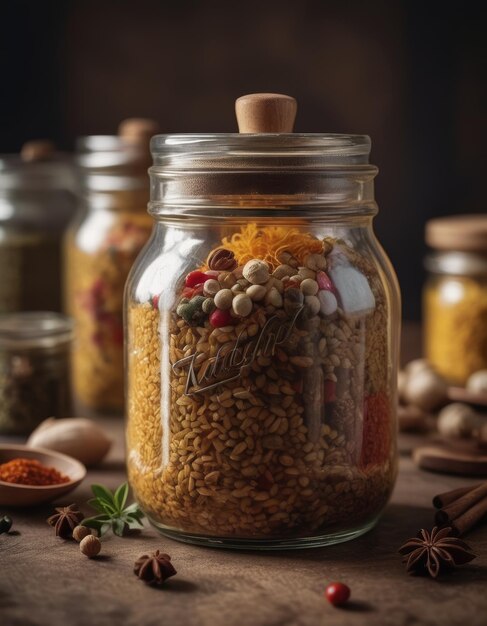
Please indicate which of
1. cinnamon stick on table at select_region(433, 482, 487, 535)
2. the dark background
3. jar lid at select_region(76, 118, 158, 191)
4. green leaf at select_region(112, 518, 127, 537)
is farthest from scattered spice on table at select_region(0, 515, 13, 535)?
the dark background

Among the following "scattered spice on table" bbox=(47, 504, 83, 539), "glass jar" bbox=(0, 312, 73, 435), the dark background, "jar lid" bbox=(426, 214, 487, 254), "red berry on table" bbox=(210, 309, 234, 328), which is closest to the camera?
"red berry on table" bbox=(210, 309, 234, 328)

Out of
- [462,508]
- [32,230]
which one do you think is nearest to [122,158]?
[32,230]

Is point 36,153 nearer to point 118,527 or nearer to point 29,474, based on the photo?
point 29,474

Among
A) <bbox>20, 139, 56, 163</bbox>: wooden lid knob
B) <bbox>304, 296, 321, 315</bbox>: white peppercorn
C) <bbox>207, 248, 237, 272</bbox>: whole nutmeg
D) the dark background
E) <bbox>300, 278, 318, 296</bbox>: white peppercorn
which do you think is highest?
the dark background

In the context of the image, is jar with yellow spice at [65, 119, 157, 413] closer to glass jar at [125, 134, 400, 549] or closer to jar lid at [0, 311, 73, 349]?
jar lid at [0, 311, 73, 349]

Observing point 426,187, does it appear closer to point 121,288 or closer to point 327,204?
point 121,288

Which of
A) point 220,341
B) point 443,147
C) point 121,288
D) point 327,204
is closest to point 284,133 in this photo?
point 327,204

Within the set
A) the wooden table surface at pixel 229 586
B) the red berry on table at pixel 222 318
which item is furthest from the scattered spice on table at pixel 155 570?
the red berry on table at pixel 222 318
